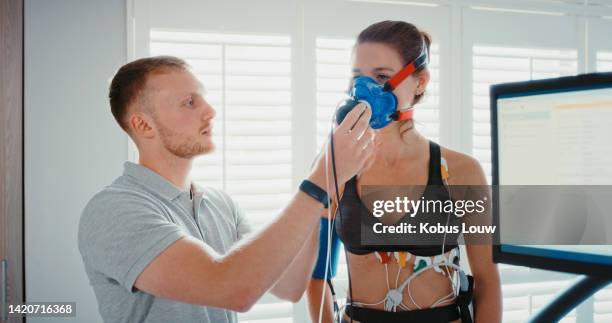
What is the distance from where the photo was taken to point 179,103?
1.27 metres

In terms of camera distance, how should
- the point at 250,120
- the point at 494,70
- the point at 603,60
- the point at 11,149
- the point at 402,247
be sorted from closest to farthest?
the point at 402,247 < the point at 11,149 < the point at 250,120 < the point at 494,70 < the point at 603,60

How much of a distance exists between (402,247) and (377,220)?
0.32ft

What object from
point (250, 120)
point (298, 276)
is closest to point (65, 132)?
point (250, 120)

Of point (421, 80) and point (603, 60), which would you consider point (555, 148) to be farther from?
point (603, 60)

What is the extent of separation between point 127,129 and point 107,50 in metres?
0.81

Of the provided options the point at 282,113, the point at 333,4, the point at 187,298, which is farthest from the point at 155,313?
the point at 333,4

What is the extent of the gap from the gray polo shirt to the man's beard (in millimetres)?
85

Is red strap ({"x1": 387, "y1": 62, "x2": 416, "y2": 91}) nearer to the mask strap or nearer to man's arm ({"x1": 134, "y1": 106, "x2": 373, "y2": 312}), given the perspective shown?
the mask strap

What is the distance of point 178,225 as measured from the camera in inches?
42.7

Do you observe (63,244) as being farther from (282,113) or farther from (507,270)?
(507,270)

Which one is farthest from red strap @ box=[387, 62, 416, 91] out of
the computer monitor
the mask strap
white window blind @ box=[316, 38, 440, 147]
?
white window blind @ box=[316, 38, 440, 147]

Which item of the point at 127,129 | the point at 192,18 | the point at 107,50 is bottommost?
the point at 127,129

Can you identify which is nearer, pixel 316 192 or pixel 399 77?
pixel 316 192

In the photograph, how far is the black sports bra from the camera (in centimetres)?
Answer: 124
